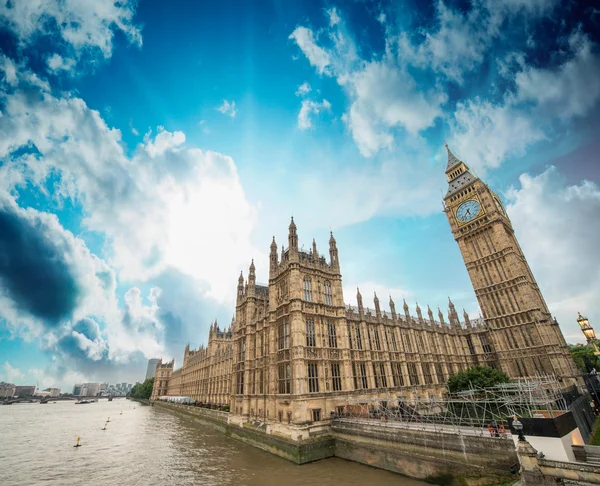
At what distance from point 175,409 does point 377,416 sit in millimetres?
82266

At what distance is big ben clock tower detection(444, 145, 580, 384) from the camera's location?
4972 centimetres

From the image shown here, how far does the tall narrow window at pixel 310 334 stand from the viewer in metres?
35.3

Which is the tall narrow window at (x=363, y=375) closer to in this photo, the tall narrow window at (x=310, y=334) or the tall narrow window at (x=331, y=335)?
the tall narrow window at (x=331, y=335)

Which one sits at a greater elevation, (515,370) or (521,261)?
(521,261)

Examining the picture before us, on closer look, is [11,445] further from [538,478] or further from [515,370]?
[515,370]

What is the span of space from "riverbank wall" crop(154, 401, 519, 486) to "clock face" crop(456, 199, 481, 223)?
5674cm

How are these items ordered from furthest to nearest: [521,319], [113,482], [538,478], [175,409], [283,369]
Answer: [175,409]
[521,319]
[283,369]
[113,482]
[538,478]

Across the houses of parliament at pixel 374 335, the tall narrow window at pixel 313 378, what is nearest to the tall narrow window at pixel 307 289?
the houses of parliament at pixel 374 335

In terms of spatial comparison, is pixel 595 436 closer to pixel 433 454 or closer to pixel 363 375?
pixel 433 454

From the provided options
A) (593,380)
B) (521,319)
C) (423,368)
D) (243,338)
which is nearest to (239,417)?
(243,338)

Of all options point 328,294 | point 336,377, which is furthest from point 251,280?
point 336,377

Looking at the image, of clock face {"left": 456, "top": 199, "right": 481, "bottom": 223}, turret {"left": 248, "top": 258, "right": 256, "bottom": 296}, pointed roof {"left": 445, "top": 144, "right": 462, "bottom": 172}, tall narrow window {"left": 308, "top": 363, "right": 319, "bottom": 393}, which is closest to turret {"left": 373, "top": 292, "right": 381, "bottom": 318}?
tall narrow window {"left": 308, "top": 363, "right": 319, "bottom": 393}

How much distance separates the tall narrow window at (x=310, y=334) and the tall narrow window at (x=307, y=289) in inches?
122

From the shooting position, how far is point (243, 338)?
50844mm
